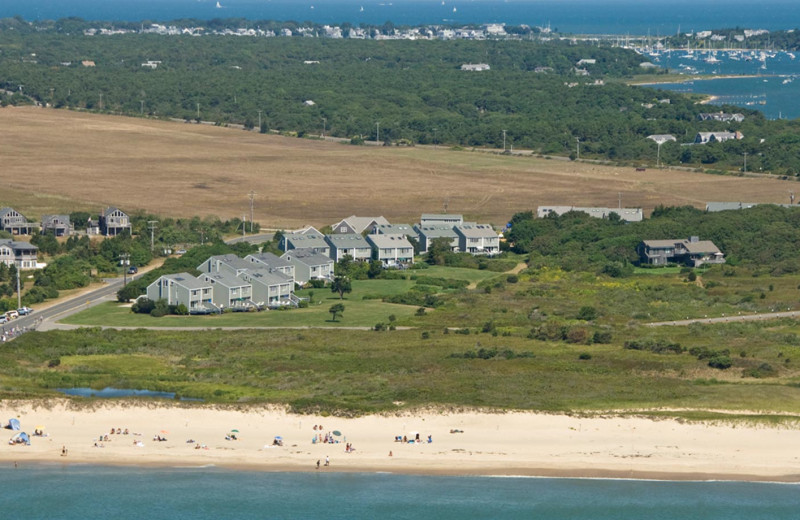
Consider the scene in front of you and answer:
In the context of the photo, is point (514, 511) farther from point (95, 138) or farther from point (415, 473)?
point (95, 138)

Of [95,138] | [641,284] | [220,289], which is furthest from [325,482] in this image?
[95,138]

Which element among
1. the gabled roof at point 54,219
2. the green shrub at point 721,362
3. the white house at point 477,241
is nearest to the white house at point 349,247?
the white house at point 477,241

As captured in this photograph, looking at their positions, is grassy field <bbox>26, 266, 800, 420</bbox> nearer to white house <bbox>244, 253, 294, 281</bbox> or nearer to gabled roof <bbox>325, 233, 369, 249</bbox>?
white house <bbox>244, 253, 294, 281</bbox>

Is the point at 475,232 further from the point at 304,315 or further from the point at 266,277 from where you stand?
the point at 304,315

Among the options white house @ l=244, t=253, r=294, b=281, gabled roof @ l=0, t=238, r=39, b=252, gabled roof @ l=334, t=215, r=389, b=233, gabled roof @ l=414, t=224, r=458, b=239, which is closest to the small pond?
white house @ l=244, t=253, r=294, b=281

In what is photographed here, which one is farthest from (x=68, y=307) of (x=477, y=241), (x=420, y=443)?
(x=477, y=241)

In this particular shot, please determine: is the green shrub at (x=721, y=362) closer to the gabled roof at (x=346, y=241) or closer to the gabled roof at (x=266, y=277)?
A: the gabled roof at (x=266, y=277)
